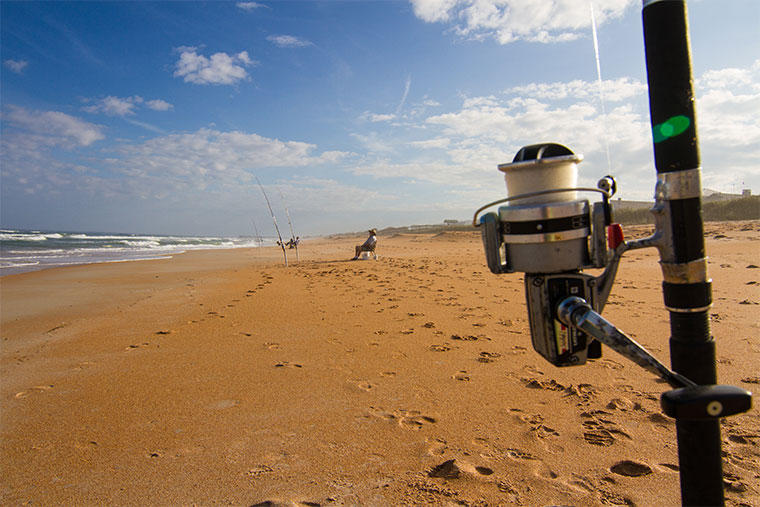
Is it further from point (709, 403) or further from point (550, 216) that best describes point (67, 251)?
point (709, 403)

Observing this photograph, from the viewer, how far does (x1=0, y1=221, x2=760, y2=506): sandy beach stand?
80.7 inches

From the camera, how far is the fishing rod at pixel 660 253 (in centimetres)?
114

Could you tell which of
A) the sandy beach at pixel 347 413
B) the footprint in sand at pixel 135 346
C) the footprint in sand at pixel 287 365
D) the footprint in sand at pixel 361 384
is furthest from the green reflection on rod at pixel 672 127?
the footprint in sand at pixel 135 346

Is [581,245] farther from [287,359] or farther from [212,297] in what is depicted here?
[212,297]

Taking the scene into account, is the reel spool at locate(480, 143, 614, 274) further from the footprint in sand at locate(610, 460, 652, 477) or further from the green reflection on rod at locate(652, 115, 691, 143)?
the footprint in sand at locate(610, 460, 652, 477)

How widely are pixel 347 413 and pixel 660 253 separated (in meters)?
2.17

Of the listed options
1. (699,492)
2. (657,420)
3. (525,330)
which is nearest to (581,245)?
(699,492)

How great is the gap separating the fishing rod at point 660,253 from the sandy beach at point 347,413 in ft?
3.06

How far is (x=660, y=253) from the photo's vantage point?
4.02 feet

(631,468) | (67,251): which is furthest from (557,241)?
(67,251)

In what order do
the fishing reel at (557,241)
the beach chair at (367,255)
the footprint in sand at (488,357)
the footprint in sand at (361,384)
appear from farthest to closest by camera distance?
the beach chair at (367,255) → the footprint in sand at (488,357) → the footprint in sand at (361,384) → the fishing reel at (557,241)

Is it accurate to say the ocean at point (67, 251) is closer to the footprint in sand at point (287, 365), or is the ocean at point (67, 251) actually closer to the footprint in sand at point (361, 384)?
the footprint in sand at point (287, 365)

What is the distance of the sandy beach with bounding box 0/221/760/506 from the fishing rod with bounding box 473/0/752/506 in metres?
0.93

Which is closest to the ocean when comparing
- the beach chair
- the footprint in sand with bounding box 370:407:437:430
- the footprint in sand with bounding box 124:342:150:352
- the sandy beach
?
the beach chair
